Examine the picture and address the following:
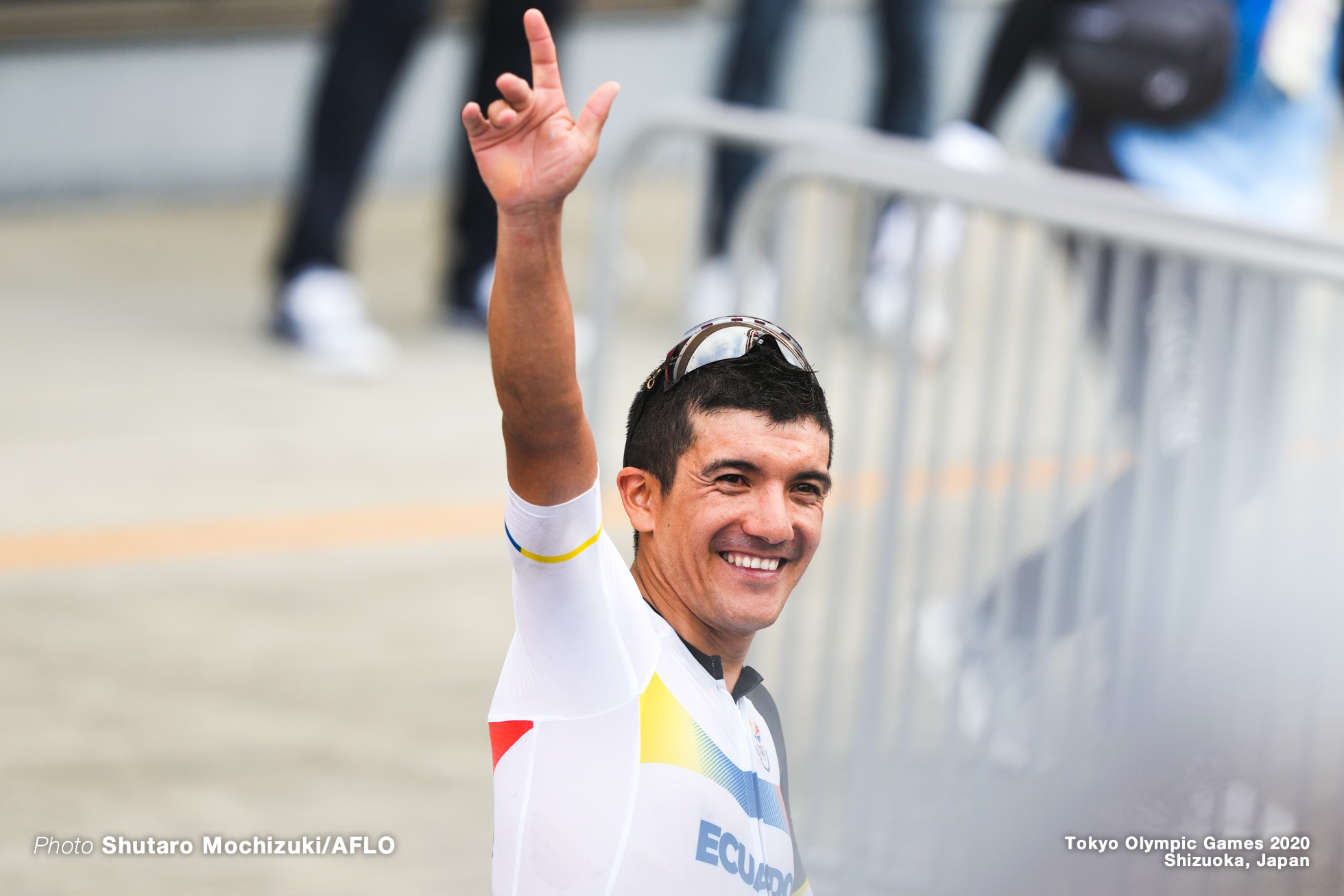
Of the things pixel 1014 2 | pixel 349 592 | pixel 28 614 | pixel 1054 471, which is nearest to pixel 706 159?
pixel 1014 2

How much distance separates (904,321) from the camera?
127 inches

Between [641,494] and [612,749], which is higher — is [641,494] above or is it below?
above

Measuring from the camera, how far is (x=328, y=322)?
6367 mm

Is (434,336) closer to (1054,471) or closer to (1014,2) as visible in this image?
(1014,2)

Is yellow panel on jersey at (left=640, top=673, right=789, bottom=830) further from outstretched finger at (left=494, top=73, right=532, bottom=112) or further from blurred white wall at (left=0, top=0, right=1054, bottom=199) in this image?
blurred white wall at (left=0, top=0, right=1054, bottom=199)

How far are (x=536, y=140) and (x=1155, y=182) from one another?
9.36 ft

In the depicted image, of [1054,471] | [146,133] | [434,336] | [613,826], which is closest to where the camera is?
[613,826]

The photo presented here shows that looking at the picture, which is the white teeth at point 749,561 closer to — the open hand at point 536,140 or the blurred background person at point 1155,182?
the open hand at point 536,140

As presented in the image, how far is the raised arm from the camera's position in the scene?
1139 millimetres

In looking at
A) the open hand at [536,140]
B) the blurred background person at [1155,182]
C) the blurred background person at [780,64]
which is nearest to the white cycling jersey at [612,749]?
the open hand at [536,140]

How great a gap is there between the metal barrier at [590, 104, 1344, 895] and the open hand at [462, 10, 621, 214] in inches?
60.4

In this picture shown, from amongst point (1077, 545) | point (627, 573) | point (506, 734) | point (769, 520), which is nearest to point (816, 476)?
point (769, 520)

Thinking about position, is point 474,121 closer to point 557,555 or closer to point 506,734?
point 557,555

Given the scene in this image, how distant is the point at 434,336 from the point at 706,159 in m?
3.24
